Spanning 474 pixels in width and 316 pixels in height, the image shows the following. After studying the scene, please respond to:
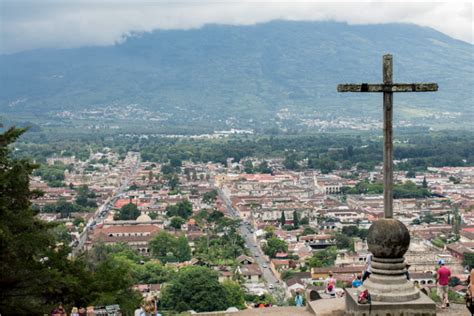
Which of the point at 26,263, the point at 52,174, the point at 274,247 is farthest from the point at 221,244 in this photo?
the point at 52,174

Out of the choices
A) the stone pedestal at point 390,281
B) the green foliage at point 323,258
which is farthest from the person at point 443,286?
the green foliage at point 323,258

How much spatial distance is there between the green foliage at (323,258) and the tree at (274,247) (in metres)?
1.95

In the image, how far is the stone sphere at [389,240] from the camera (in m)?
8.16

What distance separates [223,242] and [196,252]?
2992 mm

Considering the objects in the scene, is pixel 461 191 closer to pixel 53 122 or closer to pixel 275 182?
pixel 275 182

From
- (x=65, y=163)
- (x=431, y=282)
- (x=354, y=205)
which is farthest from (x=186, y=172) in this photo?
(x=431, y=282)

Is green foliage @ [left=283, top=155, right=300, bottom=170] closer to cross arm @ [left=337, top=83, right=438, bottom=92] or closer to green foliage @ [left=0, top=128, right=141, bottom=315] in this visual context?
green foliage @ [left=0, top=128, right=141, bottom=315]

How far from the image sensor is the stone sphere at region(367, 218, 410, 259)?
8164 mm

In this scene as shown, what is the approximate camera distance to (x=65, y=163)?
97438mm

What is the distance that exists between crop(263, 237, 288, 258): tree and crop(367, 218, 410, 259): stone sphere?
109 ft

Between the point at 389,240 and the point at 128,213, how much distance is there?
1876 inches

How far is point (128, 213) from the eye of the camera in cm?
5462

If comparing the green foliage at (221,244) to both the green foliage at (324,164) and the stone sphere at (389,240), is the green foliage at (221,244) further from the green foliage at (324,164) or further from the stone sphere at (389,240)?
the green foliage at (324,164)

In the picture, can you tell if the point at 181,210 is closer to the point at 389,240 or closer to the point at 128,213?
the point at 128,213
